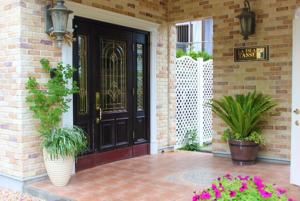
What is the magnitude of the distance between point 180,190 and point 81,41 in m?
2.50

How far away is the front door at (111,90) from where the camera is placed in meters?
5.07

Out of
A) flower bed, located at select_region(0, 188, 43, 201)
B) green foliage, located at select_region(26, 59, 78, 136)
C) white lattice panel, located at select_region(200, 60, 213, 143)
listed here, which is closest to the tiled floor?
flower bed, located at select_region(0, 188, 43, 201)

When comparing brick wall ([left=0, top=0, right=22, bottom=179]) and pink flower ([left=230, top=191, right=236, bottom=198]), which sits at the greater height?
brick wall ([left=0, top=0, right=22, bottom=179])

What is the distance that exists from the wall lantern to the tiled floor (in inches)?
71.5

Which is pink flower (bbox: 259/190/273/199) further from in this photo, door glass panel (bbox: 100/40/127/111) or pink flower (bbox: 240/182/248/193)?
door glass panel (bbox: 100/40/127/111)

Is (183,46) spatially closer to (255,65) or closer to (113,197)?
(255,65)

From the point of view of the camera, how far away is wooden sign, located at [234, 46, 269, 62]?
5559 mm

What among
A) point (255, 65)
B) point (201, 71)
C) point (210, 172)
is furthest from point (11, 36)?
point (201, 71)

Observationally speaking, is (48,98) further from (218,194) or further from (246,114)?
(246,114)

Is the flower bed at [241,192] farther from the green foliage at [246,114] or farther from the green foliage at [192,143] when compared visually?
the green foliage at [192,143]

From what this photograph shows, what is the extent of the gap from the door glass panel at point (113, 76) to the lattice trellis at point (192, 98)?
5.64 ft

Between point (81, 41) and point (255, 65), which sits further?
point (255, 65)

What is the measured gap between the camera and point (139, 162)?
559cm

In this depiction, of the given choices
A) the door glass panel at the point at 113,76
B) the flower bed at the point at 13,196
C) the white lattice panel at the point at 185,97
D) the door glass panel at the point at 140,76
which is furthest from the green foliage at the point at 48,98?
the white lattice panel at the point at 185,97
